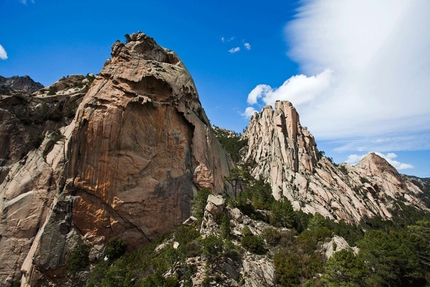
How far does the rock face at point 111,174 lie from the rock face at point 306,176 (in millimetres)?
47962

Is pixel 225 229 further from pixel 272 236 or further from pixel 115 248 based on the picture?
pixel 115 248

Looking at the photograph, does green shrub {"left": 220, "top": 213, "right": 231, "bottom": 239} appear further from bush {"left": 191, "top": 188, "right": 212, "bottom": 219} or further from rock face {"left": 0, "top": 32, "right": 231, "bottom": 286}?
rock face {"left": 0, "top": 32, "right": 231, "bottom": 286}

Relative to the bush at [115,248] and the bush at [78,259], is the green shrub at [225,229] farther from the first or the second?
the bush at [78,259]

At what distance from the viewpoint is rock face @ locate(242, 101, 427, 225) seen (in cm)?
7912

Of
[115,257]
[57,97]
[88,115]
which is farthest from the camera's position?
[57,97]

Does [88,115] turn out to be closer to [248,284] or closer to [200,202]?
[200,202]

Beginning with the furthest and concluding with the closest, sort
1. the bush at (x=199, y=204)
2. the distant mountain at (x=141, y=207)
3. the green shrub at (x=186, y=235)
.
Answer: the bush at (x=199, y=204)
the green shrub at (x=186, y=235)
the distant mountain at (x=141, y=207)

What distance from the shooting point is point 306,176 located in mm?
87250

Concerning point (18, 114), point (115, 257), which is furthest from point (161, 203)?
point (18, 114)

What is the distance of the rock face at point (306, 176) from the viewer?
79.1 m

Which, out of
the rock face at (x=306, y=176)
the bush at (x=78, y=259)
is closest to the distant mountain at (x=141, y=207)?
the bush at (x=78, y=259)

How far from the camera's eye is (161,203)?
3891cm

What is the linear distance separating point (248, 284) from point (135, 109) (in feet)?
102

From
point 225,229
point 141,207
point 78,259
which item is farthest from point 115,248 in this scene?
point 225,229
